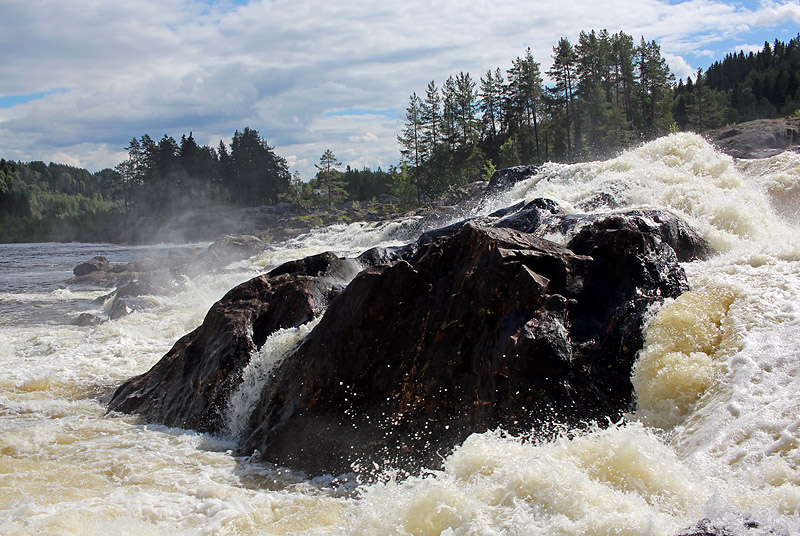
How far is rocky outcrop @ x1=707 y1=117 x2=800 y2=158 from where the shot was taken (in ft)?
118

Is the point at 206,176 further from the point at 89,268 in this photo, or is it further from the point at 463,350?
the point at 463,350

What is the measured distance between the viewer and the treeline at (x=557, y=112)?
54.6 meters

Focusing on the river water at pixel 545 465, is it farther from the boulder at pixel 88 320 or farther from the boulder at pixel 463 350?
the boulder at pixel 88 320

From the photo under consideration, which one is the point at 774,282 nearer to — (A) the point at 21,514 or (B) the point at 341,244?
(A) the point at 21,514

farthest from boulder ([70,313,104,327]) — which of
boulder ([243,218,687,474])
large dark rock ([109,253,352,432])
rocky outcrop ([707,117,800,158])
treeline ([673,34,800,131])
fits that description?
treeline ([673,34,800,131])

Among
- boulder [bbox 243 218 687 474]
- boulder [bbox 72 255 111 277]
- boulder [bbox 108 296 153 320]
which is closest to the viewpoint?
boulder [bbox 243 218 687 474]

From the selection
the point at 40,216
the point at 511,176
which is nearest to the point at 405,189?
the point at 511,176

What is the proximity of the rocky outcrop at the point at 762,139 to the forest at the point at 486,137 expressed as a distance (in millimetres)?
13578

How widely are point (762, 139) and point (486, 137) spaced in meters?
31.8

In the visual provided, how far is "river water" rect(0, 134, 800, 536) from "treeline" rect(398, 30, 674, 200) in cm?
4574

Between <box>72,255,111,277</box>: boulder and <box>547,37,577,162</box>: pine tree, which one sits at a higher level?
<box>547,37,577,162</box>: pine tree

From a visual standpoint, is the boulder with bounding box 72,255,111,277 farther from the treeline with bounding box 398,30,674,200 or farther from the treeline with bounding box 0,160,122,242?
the treeline with bounding box 0,160,122,242

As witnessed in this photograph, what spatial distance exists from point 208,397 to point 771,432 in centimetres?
684

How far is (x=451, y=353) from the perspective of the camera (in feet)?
22.9
